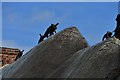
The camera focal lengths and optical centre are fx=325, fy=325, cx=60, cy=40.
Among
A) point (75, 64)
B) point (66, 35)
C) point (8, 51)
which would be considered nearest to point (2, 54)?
point (8, 51)

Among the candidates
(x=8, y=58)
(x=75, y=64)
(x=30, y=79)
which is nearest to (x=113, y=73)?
(x=75, y=64)

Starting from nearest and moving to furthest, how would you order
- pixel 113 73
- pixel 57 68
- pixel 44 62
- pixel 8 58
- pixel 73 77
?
pixel 113 73 → pixel 73 77 → pixel 57 68 → pixel 44 62 → pixel 8 58

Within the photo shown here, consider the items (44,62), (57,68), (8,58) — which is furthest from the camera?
(8,58)

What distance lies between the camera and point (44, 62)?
4785 mm

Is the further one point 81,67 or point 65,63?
point 65,63

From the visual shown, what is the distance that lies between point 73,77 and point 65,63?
0.73 meters

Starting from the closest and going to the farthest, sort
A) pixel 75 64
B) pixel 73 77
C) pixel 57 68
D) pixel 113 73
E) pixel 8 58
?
1. pixel 113 73
2. pixel 73 77
3. pixel 75 64
4. pixel 57 68
5. pixel 8 58

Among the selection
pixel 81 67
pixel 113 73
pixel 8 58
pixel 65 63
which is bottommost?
pixel 113 73

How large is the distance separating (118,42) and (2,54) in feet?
53.7

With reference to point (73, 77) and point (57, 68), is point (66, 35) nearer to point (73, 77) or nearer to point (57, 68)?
point (57, 68)

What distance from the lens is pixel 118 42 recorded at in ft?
12.3

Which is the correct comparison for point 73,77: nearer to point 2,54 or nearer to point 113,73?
point 113,73

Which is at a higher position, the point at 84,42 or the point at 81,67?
the point at 84,42

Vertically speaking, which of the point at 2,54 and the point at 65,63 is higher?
the point at 2,54
